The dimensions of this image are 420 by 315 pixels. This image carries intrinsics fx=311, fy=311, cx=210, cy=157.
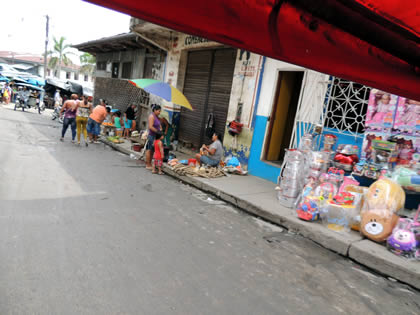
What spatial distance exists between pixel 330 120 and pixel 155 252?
199 inches

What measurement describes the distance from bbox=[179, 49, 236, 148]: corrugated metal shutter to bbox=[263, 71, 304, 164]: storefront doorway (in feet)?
6.34

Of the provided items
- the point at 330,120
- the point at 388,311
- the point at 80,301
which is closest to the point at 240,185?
the point at 330,120

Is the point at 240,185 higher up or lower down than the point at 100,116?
lower down

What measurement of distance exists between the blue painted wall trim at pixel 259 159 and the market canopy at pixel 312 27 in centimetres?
665

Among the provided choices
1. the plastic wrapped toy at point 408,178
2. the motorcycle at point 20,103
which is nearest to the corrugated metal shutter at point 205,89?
the plastic wrapped toy at point 408,178

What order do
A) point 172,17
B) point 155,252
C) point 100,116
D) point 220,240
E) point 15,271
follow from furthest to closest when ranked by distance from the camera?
point 100,116 → point 220,240 → point 155,252 → point 15,271 → point 172,17

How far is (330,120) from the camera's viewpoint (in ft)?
22.7

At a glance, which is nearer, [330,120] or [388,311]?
[388,311]

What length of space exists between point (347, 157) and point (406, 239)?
217cm

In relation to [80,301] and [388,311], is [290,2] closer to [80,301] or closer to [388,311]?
[80,301]

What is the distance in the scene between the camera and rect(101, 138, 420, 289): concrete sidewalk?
12.9 feet

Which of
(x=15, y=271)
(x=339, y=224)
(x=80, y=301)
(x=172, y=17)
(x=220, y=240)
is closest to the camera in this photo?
(x=172, y=17)

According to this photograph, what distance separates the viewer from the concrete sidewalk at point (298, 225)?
3934mm

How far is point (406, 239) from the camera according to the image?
13.5ft
